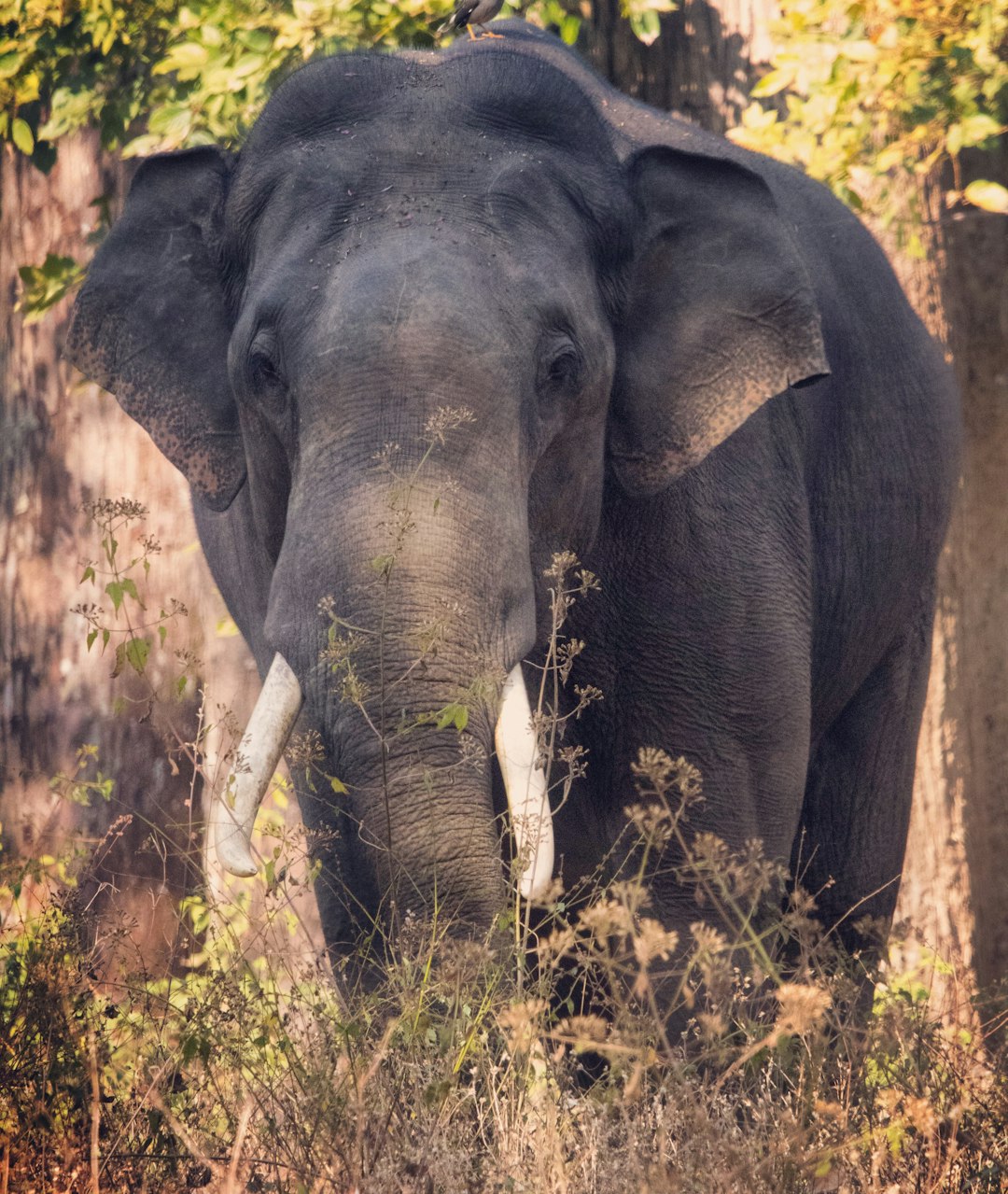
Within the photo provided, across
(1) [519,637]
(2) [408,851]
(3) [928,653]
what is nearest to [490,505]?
(1) [519,637]

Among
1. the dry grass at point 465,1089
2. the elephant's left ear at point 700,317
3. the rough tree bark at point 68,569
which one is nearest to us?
the dry grass at point 465,1089

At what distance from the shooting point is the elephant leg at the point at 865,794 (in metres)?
4.93

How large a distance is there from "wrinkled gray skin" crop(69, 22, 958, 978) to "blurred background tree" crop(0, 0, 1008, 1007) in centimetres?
133

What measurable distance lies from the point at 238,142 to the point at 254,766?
8.57 feet

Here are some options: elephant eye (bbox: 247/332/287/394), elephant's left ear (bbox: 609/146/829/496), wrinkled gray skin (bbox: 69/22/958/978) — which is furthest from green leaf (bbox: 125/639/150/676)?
elephant's left ear (bbox: 609/146/829/496)

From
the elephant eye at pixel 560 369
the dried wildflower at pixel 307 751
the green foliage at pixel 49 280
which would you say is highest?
the elephant eye at pixel 560 369

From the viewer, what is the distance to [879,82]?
5.55m

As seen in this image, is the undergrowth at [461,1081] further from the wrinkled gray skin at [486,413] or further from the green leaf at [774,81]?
Result: the green leaf at [774,81]

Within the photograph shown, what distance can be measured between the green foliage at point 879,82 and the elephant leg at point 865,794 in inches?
57.5

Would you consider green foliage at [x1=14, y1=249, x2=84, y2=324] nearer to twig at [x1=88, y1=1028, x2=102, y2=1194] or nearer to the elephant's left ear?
the elephant's left ear

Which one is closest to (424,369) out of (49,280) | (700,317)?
(700,317)

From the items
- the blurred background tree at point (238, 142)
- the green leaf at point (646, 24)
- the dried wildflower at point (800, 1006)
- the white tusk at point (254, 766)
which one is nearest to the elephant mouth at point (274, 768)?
→ the white tusk at point (254, 766)

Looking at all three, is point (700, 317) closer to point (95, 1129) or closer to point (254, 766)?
point (254, 766)

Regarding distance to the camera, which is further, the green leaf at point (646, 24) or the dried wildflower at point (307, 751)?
the green leaf at point (646, 24)
